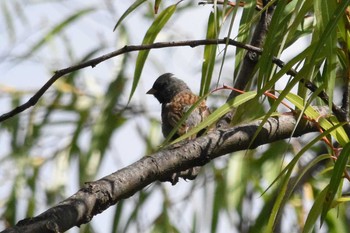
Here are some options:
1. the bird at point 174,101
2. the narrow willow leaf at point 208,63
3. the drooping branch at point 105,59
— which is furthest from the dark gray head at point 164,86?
the drooping branch at point 105,59

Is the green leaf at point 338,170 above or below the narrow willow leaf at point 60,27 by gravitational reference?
below

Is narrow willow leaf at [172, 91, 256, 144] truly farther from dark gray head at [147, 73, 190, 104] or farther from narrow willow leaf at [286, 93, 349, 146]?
dark gray head at [147, 73, 190, 104]

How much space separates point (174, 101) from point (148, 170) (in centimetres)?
208

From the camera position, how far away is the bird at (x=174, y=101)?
302cm

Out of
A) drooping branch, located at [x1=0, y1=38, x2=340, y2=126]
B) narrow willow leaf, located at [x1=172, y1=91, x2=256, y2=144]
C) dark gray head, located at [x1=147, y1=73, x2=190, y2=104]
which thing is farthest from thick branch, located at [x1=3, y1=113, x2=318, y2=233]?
dark gray head, located at [x1=147, y1=73, x2=190, y2=104]

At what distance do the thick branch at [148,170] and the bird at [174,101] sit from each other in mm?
1245

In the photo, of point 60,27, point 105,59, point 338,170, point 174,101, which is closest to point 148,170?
point 105,59

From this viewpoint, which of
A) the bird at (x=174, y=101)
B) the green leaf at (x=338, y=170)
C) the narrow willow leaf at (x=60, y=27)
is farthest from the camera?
the narrow willow leaf at (x=60, y=27)

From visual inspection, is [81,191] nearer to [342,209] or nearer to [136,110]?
[342,209]

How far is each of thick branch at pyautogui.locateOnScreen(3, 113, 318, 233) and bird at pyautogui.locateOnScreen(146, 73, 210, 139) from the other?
1.24 metres

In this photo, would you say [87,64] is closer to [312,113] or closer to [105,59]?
[105,59]

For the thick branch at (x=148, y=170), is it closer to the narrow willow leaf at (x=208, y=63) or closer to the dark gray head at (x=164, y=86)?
the narrow willow leaf at (x=208, y=63)

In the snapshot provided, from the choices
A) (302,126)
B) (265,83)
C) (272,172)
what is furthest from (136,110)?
(265,83)

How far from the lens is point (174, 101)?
349cm
